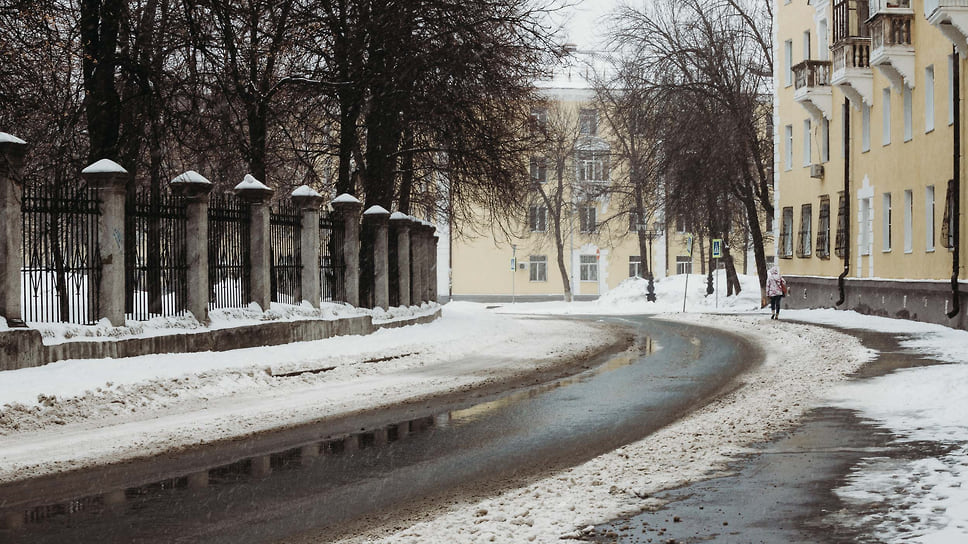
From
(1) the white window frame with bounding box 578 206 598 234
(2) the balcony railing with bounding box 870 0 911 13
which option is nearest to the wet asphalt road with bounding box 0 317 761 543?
(2) the balcony railing with bounding box 870 0 911 13

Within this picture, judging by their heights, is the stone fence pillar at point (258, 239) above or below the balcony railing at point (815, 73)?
below

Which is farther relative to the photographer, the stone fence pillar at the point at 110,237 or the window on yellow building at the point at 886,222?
the window on yellow building at the point at 886,222

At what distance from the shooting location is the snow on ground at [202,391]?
1048 cm

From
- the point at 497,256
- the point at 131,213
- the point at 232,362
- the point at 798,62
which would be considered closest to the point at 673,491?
the point at 232,362

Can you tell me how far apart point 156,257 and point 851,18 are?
2627 cm

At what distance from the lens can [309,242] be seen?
2181cm

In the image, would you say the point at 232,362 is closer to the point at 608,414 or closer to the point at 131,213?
the point at 131,213

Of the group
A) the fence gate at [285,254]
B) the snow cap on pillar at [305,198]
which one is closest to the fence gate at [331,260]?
the snow cap on pillar at [305,198]

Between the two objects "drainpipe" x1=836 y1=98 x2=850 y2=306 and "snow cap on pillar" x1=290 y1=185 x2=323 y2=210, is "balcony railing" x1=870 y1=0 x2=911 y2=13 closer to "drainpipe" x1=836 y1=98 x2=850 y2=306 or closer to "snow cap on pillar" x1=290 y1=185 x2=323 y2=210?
"drainpipe" x1=836 y1=98 x2=850 y2=306

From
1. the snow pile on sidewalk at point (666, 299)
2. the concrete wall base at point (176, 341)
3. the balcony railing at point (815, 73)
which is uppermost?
the balcony railing at point (815, 73)

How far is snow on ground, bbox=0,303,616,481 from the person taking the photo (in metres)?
10.5

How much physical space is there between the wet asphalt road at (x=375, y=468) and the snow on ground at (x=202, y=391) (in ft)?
3.38

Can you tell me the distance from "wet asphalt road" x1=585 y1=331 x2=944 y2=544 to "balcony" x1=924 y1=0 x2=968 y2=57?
17846mm

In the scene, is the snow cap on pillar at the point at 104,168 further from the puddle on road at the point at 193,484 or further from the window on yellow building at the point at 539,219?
the window on yellow building at the point at 539,219
